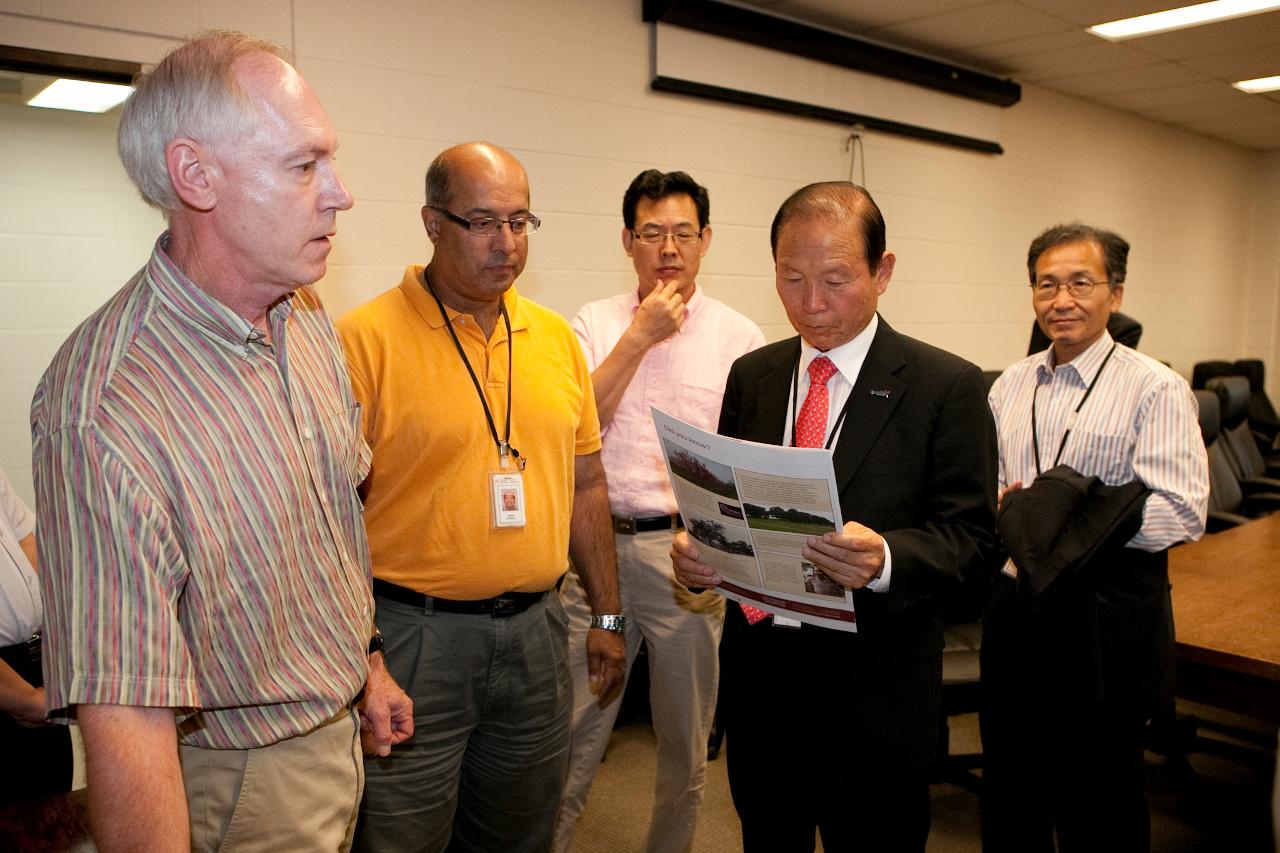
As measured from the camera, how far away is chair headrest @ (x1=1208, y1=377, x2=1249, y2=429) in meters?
5.38

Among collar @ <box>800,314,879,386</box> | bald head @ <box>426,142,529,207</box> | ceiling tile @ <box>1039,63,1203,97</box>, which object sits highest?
ceiling tile @ <box>1039,63,1203,97</box>

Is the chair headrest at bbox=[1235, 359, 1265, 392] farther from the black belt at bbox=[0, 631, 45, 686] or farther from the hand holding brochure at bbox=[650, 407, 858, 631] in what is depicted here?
the black belt at bbox=[0, 631, 45, 686]

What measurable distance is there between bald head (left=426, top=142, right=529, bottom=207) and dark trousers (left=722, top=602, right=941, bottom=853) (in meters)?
1.01

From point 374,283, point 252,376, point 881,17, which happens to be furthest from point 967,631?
point 881,17

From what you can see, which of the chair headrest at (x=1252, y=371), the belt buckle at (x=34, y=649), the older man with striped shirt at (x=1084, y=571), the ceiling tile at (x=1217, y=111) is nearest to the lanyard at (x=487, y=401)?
the belt buckle at (x=34, y=649)

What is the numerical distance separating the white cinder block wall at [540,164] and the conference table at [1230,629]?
216 cm

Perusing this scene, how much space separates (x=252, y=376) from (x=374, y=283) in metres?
2.05

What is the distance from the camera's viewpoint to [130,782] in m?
0.92

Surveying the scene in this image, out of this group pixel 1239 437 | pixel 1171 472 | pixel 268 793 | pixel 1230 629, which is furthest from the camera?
pixel 1239 437

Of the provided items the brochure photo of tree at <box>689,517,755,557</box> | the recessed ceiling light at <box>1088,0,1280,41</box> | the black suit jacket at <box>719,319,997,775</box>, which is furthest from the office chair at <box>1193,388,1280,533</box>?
the brochure photo of tree at <box>689,517,755,557</box>

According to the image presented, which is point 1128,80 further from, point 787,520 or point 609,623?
point 787,520

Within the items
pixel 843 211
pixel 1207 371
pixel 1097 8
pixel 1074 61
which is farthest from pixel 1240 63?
pixel 843 211

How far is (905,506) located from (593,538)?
78cm

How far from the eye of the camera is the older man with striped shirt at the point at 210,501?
0.93 m
